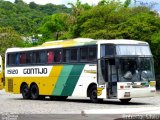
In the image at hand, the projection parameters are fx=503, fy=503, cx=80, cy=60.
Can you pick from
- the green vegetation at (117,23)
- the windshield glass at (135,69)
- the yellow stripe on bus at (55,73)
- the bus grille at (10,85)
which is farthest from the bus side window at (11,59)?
the green vegetation at (117,23)

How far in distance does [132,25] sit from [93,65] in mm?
20034

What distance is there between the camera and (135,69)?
2678 centimetres

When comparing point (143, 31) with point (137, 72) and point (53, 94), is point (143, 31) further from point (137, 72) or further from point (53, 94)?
point (137, 72)

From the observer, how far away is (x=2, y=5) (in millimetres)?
115562

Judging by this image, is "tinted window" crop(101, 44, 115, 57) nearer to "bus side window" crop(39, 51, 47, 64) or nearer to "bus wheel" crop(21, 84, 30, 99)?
"bus side window" crop(39, 51, 47, 64)

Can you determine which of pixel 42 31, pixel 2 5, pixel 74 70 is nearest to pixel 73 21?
pixel 42 31

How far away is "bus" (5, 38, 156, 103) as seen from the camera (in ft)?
87.0

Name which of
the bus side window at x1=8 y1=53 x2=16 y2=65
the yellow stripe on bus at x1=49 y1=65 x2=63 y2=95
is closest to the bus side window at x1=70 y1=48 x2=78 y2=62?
the yellow stripe on bus at x1=49 y1=65 x2=63 y2=95

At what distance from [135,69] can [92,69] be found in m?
2.43

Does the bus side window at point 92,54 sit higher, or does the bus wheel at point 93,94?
the bus side window at point 92,54

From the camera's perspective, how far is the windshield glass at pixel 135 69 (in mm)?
26422

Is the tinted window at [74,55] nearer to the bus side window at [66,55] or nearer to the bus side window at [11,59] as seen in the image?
the bus side window at [66,55]

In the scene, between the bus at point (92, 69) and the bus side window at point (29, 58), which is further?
the bus side window at point (29, 58)

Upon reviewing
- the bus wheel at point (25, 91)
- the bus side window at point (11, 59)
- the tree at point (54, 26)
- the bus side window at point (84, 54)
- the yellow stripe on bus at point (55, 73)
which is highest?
the tree at point (54, 26)
